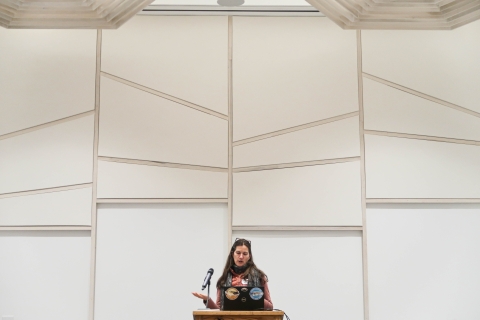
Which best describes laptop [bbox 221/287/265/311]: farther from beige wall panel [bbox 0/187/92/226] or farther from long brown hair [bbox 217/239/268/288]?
beige wall panel [bbox 0/187/92/226]

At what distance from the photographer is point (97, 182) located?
5629 millimetres

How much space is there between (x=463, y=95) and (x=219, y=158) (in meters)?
2.43

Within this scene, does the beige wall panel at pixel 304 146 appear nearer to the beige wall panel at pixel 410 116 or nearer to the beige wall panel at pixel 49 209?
the beige wall panel at pixel 410 116

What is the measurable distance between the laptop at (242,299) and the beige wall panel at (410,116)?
241cm

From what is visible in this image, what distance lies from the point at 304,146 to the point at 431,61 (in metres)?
1.50

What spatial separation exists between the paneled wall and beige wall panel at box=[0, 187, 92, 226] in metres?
0.01

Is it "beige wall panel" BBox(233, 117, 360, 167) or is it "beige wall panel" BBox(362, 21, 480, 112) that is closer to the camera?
"beige wall panel" BBox(233, 117, 360, 167)

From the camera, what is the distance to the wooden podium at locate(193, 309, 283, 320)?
3853 millimetres

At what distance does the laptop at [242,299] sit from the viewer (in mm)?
3934

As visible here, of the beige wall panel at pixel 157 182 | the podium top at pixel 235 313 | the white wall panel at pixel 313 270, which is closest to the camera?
the podium top at pixel 235 313

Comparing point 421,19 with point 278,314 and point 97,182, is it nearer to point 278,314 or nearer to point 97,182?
point 278,314

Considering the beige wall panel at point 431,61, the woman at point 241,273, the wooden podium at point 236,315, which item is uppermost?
the beige wall panel at point 431,61

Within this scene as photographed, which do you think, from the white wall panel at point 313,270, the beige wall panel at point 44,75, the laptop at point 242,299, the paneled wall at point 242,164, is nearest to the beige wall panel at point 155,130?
the paneled wall at point 242,164

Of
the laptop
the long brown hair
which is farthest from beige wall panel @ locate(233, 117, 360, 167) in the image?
the laptop
